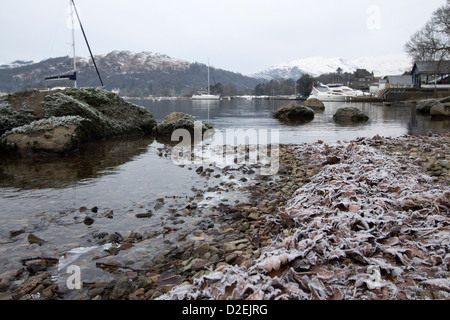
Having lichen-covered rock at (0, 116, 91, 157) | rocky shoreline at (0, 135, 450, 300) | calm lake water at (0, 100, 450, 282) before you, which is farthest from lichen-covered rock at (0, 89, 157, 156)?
rocky shoreline at (0, 135, 450, 300)

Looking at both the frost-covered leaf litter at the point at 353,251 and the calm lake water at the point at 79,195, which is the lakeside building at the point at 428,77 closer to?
the calm lake water at the point at 79,195

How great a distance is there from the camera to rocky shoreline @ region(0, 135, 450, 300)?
3.17 meters

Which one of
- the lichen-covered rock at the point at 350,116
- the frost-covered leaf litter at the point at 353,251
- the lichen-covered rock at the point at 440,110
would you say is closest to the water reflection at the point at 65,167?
the frost-covered leaf litter at the point at 353,251

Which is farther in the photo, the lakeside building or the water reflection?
the lakeside building

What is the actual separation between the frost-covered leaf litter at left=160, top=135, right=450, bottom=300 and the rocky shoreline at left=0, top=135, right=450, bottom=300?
0.01 metres

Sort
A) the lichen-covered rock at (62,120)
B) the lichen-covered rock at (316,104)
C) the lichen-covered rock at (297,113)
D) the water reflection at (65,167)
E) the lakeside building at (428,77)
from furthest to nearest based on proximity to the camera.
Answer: the lakeside building at (428,77) < the lichen-covered rock at (316,104) < the lichen-covered rock at (297,113) < the lichen-covered rock at (62,120) < the water reflection at (65,167)

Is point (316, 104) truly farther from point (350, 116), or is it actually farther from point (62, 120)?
point (62, 120)

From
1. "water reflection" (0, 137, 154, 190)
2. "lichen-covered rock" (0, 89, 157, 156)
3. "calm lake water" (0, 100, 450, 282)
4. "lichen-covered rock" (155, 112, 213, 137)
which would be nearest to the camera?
"calm lake water" (0, 100, 450, 282)

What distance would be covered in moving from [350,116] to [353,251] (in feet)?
93.8

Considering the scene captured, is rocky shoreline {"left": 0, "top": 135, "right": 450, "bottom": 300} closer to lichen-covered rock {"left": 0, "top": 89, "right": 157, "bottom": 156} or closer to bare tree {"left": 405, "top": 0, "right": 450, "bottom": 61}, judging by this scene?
lichen-covered rock {"left": 0, "top": 89, "right": 157, "bottom": 156}

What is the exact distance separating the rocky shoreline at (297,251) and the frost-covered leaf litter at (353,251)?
1 centimetres

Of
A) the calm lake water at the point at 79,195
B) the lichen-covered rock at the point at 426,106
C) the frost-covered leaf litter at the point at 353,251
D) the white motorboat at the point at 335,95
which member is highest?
the white motorboat at the point at 335,95

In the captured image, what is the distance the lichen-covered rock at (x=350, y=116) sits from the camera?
1139 inches
